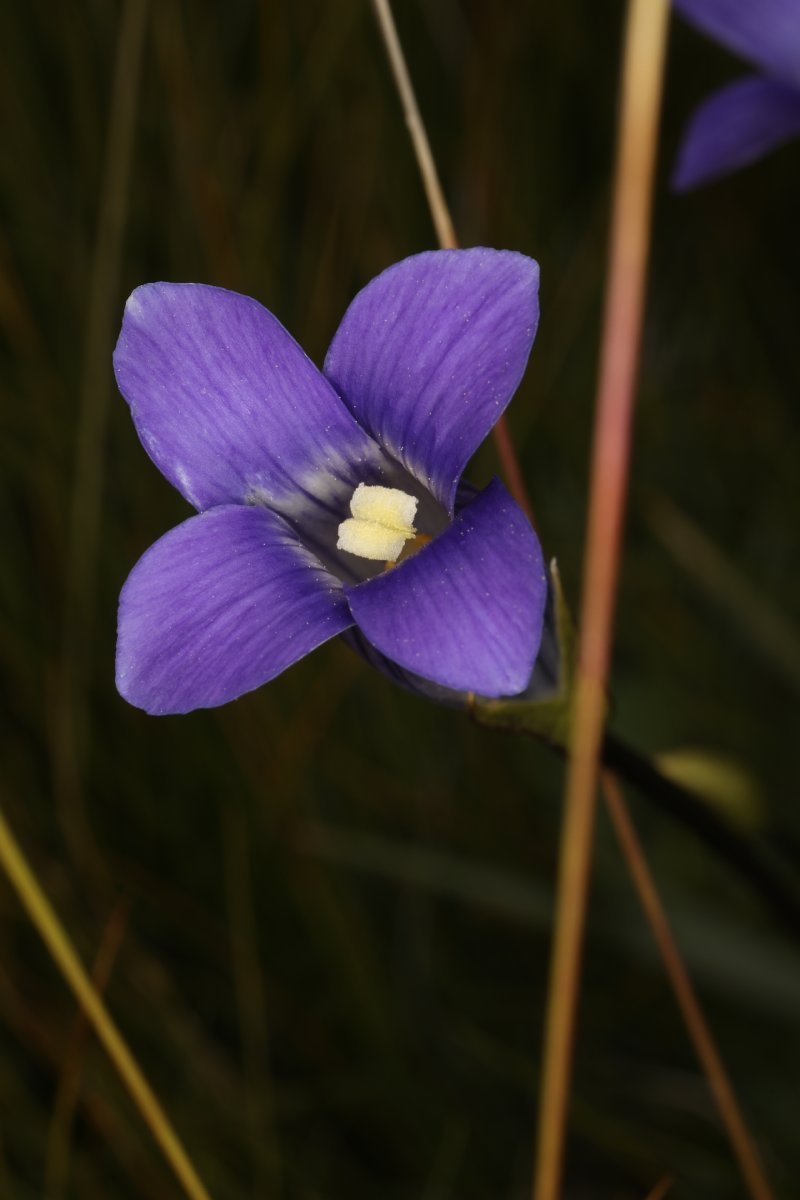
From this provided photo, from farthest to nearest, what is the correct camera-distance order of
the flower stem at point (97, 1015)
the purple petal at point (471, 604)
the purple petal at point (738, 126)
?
the purple petal at point (738, 126)
the flower stem at point (97, 1015)
the purple petal at point (471, 604)

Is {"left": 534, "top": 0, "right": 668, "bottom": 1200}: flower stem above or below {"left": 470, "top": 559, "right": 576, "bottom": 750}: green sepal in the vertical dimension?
above

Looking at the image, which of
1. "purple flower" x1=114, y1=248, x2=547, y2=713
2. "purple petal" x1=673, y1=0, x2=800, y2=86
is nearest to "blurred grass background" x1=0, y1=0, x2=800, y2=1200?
"purple petal" x1=673, y1=0, x2=800, y2=86

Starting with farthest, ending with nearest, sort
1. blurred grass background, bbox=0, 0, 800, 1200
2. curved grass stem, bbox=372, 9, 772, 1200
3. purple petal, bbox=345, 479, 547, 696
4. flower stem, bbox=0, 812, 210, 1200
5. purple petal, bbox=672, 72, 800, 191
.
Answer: blurred grass background, bbox=0, 0, 800, 1200 → purple petal, bbox=672, 72, 800, 191 → flower stem, bbox=0, 812, 210, 1200 → purple petal, bbox=345, 479, 547, 696 → curved grass stem, bbox=372, 9, 772, 1200

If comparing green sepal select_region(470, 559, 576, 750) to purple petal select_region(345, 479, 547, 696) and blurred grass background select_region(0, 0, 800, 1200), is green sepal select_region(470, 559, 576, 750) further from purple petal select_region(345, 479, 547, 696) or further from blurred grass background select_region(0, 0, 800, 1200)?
blurred grass background select_region(0, 0, 800, 1200)

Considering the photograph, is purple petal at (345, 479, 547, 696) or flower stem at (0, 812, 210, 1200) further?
flower stem at (0, 812, 210, 1200)

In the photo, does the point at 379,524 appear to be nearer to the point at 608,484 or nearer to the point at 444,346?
the point at 444,346

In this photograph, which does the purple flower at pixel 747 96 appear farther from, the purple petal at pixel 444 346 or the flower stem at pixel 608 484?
the flower stem at pixel 608 484

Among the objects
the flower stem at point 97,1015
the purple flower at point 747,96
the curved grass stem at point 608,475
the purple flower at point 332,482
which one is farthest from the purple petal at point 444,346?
the purple flower at point 747,96
